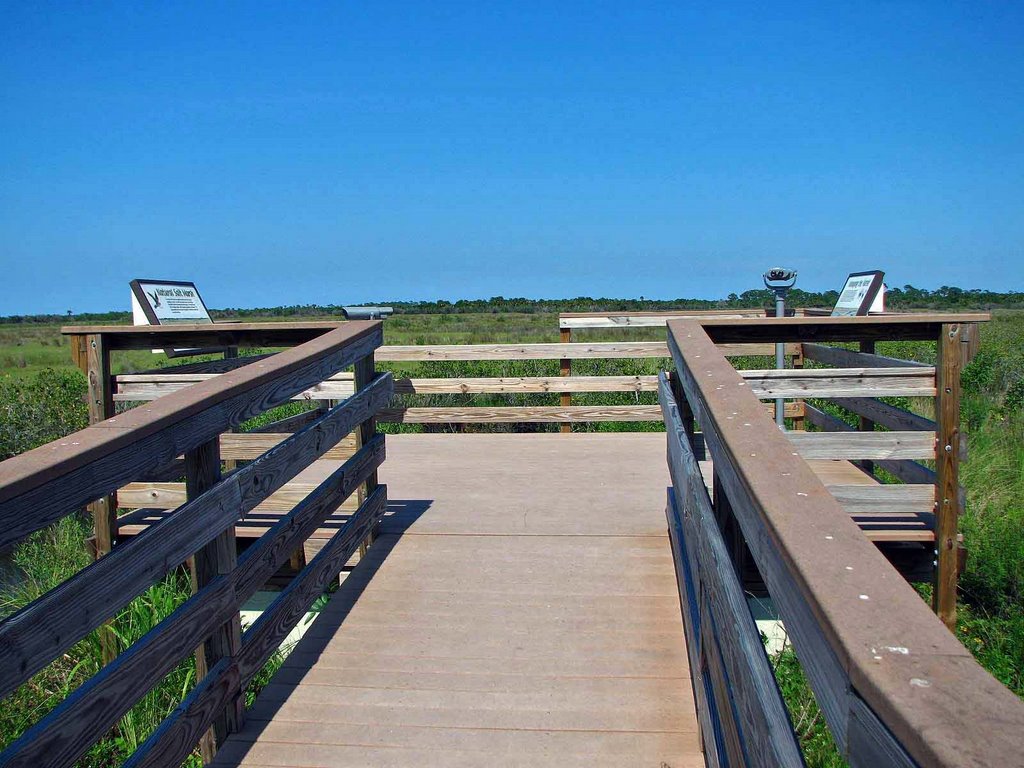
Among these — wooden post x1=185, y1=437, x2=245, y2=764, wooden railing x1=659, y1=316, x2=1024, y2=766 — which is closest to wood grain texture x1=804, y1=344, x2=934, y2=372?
wooden railing x1=659, y1=316, x2=1024, y2=766

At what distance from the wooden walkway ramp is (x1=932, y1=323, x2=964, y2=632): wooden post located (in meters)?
1.50

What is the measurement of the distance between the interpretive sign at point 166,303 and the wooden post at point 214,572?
3.40 metres

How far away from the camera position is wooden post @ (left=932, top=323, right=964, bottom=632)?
4.61m

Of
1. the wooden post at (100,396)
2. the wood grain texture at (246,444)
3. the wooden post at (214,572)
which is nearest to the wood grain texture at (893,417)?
the wood grain texture at (246,444)

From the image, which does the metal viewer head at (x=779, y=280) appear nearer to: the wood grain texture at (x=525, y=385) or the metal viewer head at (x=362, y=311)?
the wood grain texture at (x=525, y=385)

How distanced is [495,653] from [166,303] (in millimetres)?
4223

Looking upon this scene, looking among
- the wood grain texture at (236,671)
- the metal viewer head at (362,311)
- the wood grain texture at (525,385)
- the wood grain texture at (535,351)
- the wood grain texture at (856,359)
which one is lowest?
the wood grain texture at (236,671)

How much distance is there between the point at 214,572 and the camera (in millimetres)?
2891

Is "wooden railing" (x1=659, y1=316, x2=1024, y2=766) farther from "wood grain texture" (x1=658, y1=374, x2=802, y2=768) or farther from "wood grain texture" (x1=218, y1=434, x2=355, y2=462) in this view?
"wood grain texture" (x1=218, y1=434, x2=355, y2=462)

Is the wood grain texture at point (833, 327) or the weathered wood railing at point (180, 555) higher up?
the wood grain texture at point (833, 327)

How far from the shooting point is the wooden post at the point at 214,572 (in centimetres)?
277

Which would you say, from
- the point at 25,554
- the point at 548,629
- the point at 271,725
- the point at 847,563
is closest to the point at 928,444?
the point at 548,629

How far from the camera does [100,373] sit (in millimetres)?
5246

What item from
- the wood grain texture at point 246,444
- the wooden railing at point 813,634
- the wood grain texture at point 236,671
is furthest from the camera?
the wood grain texture at point 246,444
